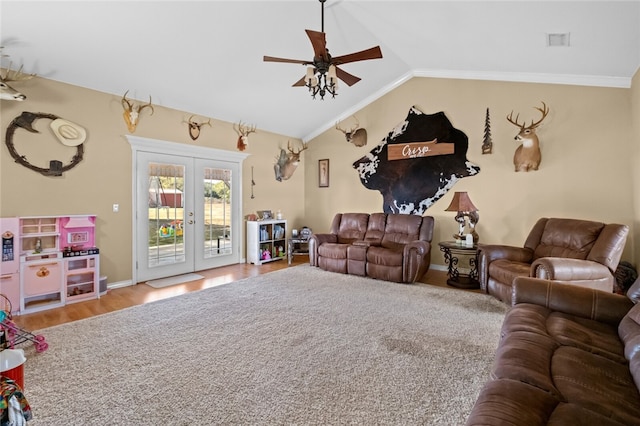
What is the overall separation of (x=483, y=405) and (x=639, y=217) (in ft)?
14.3

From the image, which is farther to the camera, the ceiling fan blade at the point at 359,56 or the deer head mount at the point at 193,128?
the deer head mount at the point at 193,128

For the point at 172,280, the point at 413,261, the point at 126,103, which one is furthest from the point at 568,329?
the point at 126,103

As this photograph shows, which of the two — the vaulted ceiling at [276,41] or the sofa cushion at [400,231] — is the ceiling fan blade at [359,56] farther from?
the sofa cushion at [400,231]

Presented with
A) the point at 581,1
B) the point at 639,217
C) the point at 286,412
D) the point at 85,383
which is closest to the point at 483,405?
the point at 286,412

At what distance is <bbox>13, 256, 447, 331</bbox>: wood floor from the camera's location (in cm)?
330

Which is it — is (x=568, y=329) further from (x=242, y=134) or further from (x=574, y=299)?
(x=242, y=134)

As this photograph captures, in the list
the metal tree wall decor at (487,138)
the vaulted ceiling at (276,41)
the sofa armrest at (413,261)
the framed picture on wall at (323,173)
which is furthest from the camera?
the framed picture on wall at (323,173)

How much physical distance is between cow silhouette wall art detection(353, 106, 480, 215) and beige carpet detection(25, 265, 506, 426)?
7.76 feet

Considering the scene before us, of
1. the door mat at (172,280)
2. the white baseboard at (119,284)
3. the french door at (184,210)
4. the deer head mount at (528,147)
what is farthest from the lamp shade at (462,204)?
the white baseboard at (119,284)

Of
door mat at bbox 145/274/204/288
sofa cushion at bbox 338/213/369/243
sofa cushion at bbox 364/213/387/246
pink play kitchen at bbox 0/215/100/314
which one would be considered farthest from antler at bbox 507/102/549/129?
pink play kitchen at bbox 0/215/100/314

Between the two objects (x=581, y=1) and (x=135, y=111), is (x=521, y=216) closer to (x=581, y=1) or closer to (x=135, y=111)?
(x=581, y=1)

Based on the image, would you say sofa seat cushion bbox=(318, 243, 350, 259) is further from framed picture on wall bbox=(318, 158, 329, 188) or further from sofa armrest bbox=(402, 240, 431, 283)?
A: framed picture on wall bbox=(318, 158, 329, 188)

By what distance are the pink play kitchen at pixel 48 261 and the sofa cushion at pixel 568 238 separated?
583 centimetres

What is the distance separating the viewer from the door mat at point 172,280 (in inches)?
183
